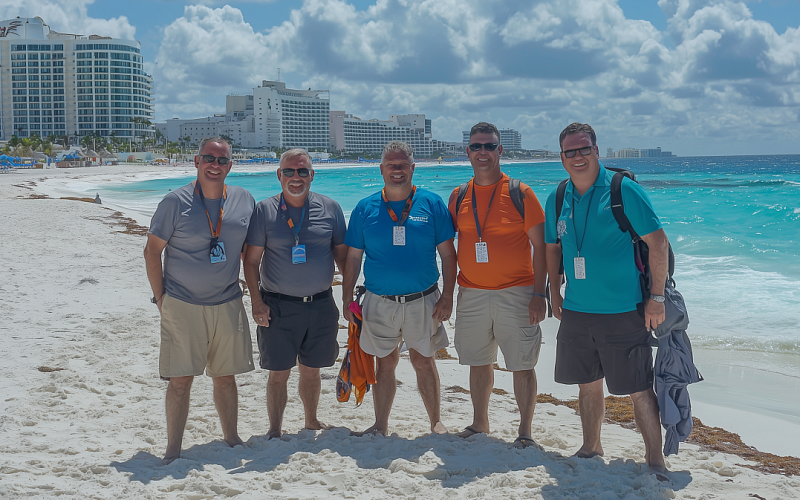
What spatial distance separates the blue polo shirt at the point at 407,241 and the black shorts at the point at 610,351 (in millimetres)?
943

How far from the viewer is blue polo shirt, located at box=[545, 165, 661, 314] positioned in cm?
322

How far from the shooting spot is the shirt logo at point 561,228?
348cm

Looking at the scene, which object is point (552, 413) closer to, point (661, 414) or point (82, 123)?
point (661, 414)

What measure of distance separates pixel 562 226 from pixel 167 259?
240 centimetres

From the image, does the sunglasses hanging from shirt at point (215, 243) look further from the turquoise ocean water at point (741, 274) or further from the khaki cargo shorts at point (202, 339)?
the turquoise ocean water at point (741, 274)

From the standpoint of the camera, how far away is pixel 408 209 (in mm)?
3869

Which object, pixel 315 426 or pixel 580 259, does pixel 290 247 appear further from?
pixel 580 259

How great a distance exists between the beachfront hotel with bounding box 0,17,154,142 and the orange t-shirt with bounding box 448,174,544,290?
126 meters

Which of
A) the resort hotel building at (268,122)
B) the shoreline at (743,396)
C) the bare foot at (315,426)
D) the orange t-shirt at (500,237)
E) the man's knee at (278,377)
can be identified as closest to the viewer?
the orange t-shirt at (500,237)

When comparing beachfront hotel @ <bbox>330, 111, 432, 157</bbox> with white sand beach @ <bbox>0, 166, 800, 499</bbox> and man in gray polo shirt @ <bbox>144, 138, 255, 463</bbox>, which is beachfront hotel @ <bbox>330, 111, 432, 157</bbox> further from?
man in gray polo shirt @ <bbox>144, 138, 255, 463</bbox>

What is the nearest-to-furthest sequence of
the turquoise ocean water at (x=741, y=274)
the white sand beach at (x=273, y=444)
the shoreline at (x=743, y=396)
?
the white sand beach at (x=273, y=444) → the shoreline at (x=743, y=396) → the turquoise ocean water at (x=741, y=274)

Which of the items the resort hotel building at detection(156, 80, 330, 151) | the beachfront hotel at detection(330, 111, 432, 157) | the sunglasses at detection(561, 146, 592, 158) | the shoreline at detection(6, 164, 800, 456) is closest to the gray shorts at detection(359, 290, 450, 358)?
the sunglasses at detection(561, 146, 592, 158)

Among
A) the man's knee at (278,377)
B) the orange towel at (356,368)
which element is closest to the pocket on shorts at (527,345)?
the orange towel at (356,368)

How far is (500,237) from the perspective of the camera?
3758mm
